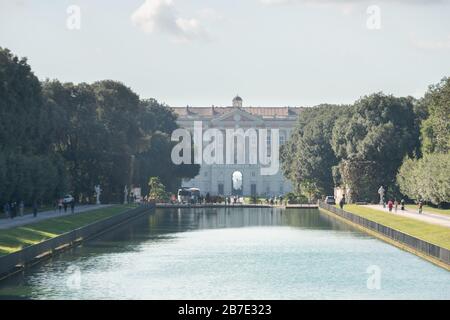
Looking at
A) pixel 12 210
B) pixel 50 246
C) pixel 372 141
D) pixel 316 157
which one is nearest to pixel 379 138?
pixel 372 141

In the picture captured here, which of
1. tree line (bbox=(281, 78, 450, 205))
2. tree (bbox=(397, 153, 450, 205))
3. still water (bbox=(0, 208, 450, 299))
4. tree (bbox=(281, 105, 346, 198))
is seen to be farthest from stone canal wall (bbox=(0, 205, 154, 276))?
Result: tree (bbox=(281, 105, 346, 198))

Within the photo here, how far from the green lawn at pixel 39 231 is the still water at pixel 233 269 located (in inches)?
85.7

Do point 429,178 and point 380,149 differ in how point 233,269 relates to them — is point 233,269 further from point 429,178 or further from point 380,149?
point 380,149

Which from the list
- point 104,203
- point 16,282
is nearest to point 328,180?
point 104,203

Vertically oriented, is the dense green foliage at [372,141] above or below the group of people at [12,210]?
above

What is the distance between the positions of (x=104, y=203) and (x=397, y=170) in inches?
1419

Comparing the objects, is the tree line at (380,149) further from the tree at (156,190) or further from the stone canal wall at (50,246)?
the stone canal wall at (50,246)

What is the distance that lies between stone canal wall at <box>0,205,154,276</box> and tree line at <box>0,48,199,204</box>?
7.88m

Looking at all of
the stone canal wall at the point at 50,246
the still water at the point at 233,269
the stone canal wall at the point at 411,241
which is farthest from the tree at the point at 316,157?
the still water at the point at 233,269

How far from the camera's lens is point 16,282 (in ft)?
174

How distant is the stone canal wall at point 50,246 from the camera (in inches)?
2153

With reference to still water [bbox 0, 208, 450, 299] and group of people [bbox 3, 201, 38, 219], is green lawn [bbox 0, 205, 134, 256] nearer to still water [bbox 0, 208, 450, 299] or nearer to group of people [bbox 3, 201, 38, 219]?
still water [bbox 0, 208, 450, 299]

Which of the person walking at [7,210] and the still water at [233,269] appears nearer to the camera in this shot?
the still water at [233,269]
